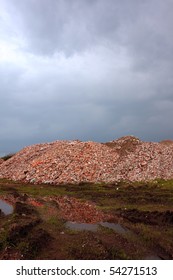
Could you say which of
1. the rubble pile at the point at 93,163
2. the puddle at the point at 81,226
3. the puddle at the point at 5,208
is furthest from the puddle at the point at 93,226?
the rubble pile at the point at 93,163

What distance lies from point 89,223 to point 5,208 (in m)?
8.16

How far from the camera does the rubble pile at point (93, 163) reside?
39625mm

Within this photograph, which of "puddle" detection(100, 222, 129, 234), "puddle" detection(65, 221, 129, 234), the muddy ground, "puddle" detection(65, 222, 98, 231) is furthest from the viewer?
"puddle" detection(65, 222, 98, 231)

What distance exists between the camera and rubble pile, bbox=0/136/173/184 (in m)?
39.6

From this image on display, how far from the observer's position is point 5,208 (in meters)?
25.9

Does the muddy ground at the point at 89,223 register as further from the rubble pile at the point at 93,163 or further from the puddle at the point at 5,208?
the rubble pile at the point at 93,163

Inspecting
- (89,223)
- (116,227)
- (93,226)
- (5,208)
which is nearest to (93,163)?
(5,208)

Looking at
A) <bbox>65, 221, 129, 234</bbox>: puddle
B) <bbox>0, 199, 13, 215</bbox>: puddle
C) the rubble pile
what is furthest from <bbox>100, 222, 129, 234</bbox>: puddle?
the rubble pile

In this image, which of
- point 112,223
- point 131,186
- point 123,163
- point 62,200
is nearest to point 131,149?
point 123,163

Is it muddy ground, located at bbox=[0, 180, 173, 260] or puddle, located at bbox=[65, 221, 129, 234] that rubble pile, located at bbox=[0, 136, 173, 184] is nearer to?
muddy ground, located at bbox=[0, 180, 173, 260]

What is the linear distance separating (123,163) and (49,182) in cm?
885

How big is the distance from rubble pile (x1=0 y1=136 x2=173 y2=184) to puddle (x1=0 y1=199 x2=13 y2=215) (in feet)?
38.2

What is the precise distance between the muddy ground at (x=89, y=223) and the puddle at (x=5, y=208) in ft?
1.91

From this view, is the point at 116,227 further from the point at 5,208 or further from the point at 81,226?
the point at 5,208
